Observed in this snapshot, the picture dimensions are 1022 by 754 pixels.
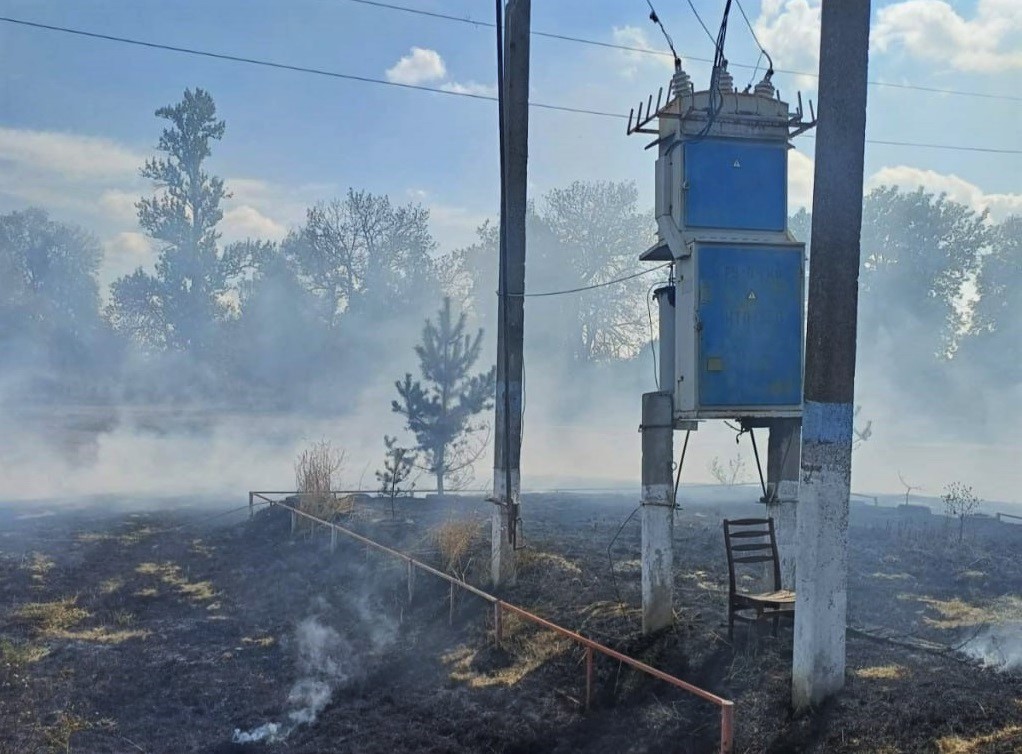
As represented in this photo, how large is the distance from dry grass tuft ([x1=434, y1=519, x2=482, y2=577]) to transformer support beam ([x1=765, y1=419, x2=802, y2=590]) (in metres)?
5.01

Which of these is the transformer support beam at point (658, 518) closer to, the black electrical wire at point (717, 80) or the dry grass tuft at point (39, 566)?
the black electrical wire at point (717, 80)

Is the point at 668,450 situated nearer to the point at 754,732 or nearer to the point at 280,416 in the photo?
the point at 754,732

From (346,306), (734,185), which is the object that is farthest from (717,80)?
(346,306)

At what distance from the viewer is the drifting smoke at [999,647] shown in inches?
289

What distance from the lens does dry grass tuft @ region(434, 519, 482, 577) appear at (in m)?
12.5

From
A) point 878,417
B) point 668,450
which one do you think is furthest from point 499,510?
point 878,417

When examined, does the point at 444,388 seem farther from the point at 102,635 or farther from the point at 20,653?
the point at 20,653

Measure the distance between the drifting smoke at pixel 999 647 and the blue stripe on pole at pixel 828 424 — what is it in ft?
8.82

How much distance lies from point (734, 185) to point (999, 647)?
17.1 feet

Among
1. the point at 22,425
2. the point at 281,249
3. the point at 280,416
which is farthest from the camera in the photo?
the point at 281,249

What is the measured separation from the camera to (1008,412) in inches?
1864

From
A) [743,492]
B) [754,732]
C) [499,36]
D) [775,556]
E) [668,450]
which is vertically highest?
[499,36]

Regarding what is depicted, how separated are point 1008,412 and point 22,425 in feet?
167

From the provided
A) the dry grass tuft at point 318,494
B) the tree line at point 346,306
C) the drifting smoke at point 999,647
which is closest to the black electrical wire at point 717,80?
the drifting smoke at point 999,647
